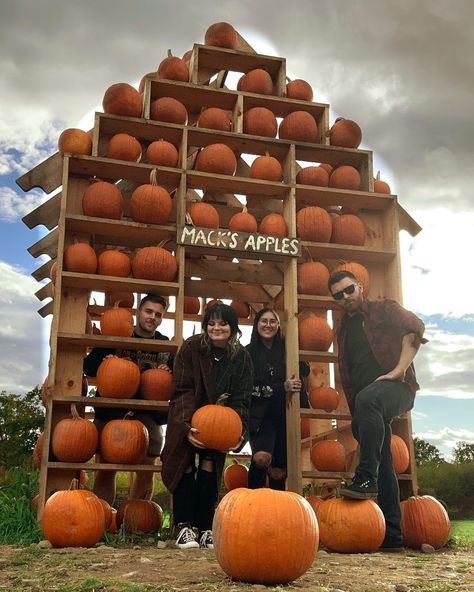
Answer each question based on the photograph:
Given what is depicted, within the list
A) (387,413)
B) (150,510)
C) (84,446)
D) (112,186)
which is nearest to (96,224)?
(112,186)

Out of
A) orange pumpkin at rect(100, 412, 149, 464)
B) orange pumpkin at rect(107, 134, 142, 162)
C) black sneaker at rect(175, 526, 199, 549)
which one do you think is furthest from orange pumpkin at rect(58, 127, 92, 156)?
black sneaker at rect(175, 526, 199, 549)

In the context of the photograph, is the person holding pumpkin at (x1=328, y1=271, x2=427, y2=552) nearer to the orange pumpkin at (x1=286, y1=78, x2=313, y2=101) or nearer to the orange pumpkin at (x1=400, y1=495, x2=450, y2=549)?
the orange pumpkin at (x1=400, y1=495, x2=450, y2=549)

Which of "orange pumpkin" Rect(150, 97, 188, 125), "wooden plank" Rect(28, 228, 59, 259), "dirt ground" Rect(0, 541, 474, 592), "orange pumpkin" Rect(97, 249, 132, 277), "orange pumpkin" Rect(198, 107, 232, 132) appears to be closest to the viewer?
"dirt ground" Rect(0, 541, 474, 592)

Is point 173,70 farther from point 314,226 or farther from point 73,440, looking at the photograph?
point 73,440

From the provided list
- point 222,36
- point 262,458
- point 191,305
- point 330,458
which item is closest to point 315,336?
point 330,458

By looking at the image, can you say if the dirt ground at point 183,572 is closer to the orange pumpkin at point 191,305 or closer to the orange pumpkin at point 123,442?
the orange pumpkin at point 123,442

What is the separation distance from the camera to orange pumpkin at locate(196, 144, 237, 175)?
621 cm

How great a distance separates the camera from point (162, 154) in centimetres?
609

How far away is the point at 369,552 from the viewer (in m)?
4.03

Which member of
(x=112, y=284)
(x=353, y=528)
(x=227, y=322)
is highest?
(x=112, y=284)

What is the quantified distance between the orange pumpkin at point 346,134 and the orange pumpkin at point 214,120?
44.0 inches

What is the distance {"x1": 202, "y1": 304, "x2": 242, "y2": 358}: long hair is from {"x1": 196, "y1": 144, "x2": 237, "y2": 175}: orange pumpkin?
213cm

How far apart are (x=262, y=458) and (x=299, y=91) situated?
3.93 meters

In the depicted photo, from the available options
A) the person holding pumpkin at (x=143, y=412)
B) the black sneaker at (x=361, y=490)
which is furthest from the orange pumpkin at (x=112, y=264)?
the black sneaker at (x=361, y=490)
